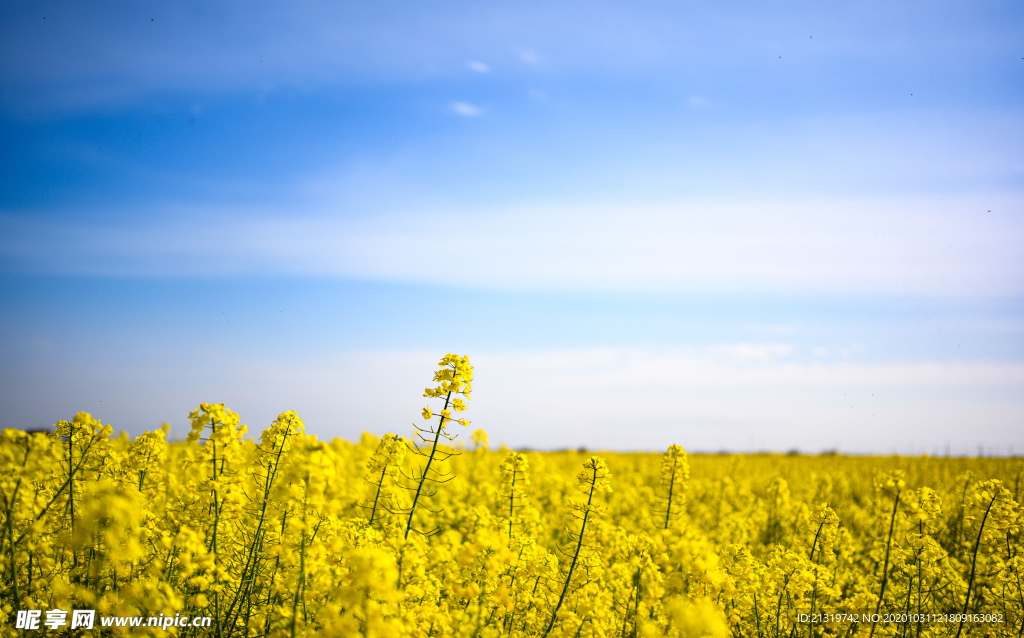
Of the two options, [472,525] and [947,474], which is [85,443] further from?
[947,474]

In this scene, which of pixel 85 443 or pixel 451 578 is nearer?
pixel 85 443

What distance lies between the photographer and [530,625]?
422 cm

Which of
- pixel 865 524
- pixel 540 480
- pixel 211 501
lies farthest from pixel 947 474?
pixel 211 501

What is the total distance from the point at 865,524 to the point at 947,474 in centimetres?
848

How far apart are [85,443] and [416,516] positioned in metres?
5.88

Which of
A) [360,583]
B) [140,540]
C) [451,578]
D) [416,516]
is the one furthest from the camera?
[416,516]

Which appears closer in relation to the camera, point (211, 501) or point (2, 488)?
point (2, 488)

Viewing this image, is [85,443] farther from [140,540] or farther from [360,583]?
[360,583]

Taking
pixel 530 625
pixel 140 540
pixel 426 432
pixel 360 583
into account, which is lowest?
pixel 530 625

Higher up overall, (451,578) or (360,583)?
(360,583)

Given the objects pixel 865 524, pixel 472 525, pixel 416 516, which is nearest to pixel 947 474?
pixel 865 524

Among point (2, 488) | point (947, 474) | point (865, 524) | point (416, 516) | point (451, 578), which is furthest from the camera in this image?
point (947, 474)

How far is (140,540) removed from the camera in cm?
383

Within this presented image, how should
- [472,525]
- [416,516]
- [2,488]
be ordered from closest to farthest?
[2,488] → [472,525] → [416,516]
